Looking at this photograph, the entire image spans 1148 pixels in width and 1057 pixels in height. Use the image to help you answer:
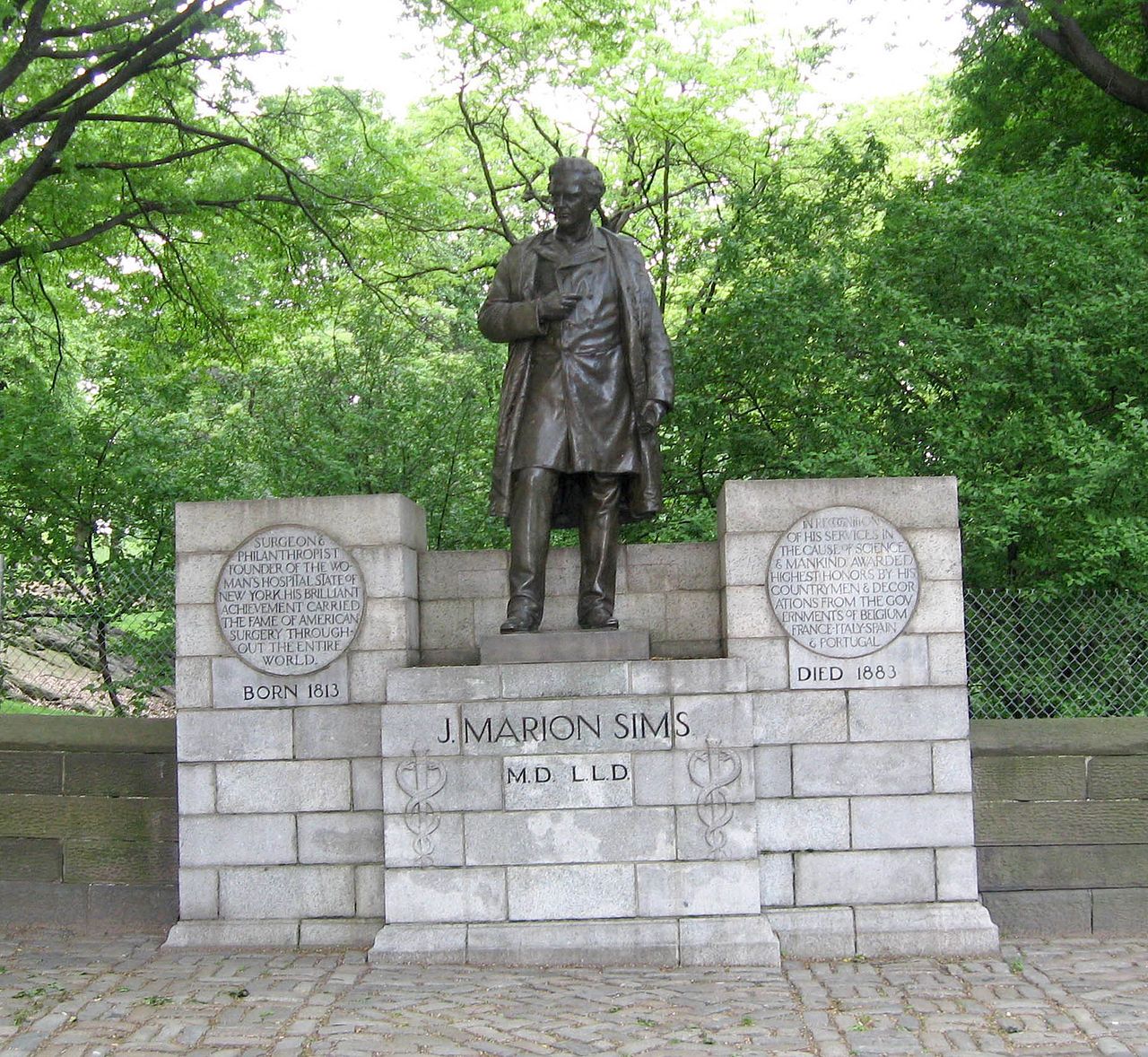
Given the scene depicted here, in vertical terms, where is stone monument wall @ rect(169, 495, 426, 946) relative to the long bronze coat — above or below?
below

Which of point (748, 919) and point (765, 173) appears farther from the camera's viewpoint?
point (765, 173)

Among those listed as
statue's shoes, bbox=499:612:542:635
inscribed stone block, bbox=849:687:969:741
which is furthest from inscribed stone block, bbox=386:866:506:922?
inscribed stone block, bbox=849:687:969:741

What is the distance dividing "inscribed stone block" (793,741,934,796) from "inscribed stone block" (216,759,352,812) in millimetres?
2408

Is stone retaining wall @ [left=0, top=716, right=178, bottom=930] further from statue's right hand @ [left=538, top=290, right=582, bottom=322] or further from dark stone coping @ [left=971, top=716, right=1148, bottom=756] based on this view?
dark stone coping @ [left=971, top=716, right=1148, bottom=756]

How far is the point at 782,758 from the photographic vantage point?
7094 millimetres

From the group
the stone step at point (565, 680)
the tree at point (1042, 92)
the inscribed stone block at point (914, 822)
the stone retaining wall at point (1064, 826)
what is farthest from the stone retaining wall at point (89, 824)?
the tree at point (1042, 92)

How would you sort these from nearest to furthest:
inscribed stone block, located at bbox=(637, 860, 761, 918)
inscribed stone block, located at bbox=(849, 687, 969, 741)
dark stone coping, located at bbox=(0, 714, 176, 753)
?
inscribed stone block, located at bbox=(637, 860, 761, 918)
inscribed stone block, located at bbox=(849, 687, 969, 741)
dark stone coping, located at bbox=(0, 714, 176, 753)

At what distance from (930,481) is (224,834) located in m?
4.19

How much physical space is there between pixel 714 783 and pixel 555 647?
1056 millimetres

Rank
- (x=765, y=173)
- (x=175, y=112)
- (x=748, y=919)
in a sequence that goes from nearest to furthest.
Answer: (x=748, y=919)
(x=175, y=112)
(x=765, y=173)

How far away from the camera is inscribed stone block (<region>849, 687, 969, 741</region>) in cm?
709

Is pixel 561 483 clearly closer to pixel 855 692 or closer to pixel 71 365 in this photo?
pixel 855 692

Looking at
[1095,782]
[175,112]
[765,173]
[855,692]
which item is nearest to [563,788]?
[855,692]

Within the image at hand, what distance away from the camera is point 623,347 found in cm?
732
